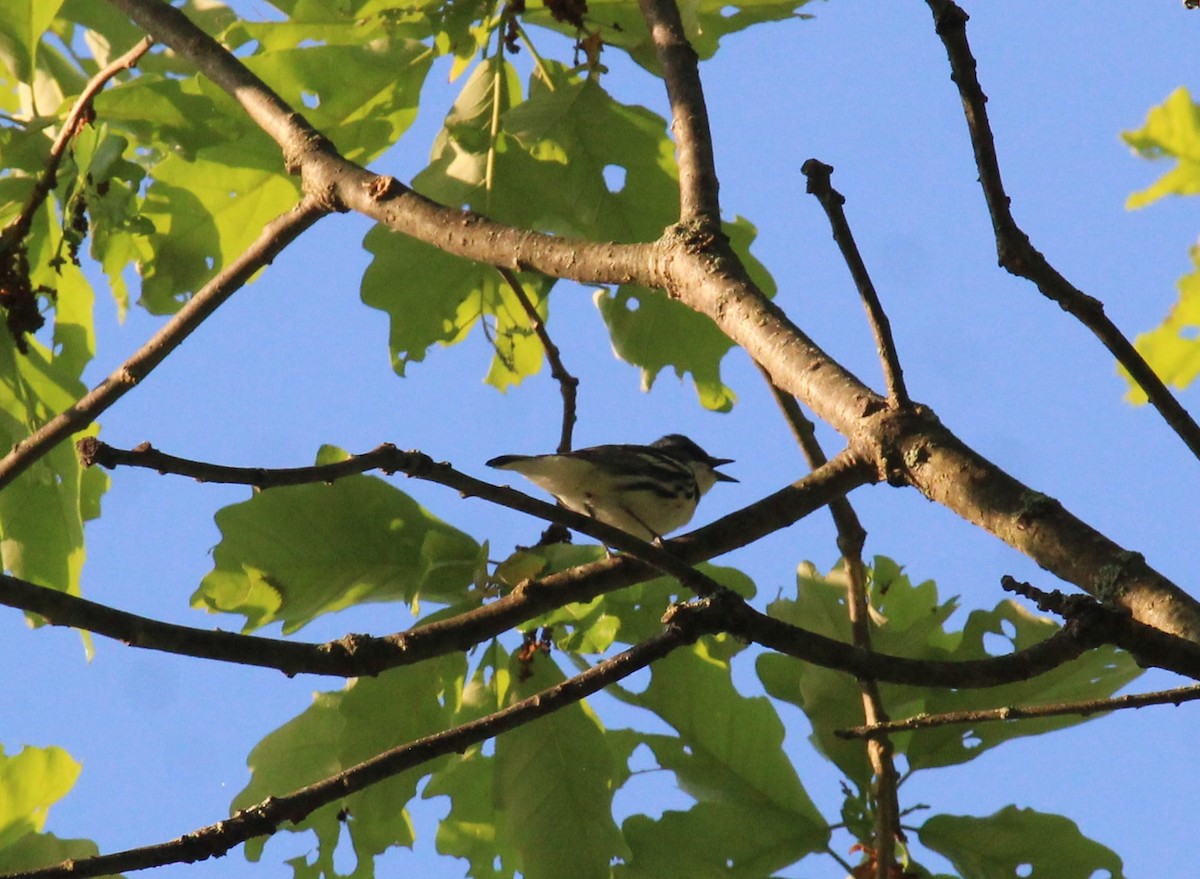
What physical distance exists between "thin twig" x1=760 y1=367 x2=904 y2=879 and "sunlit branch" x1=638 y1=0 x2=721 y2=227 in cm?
55

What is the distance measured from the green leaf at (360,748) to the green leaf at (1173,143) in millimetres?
2204

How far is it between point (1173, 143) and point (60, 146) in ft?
9.13

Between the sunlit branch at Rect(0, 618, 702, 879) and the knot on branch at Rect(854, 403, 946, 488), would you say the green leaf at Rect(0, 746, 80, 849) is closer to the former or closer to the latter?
the sunlit branch at Rect(0, 618, 702, 879)

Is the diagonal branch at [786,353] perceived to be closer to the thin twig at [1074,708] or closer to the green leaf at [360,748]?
the thin twig at [1074,708]

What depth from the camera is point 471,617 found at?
218 centimetres

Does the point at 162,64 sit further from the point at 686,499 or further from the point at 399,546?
the point at 686,499


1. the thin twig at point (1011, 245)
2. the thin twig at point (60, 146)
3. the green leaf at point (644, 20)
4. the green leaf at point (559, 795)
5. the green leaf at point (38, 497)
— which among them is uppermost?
the green leaf at point (644, 20)

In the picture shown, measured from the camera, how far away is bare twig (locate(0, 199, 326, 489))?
3.09 metres

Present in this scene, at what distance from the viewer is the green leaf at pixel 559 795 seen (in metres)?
2.88

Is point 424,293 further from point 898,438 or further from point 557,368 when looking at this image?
point 898,438

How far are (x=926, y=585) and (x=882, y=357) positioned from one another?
1.40 m

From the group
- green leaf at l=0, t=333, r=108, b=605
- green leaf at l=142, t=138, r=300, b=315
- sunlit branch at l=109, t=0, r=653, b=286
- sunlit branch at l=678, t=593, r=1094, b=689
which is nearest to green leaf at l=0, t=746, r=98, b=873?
green leaf at l=0, t=333, r=108, b=605

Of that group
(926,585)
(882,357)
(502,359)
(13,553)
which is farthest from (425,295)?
(882,357)

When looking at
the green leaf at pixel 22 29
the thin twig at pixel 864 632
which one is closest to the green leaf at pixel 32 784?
the green leaf at pixel 22 29
